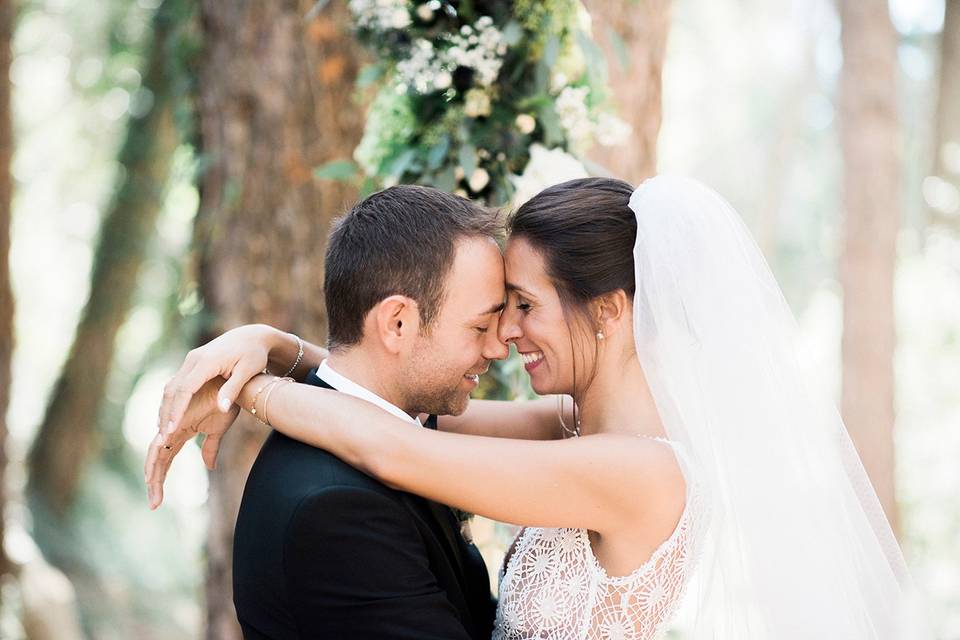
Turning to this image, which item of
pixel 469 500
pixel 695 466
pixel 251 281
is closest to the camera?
pixel 469 500

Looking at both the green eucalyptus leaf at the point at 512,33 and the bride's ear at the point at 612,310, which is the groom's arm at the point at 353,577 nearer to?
the bride's ear at the point at 612,310

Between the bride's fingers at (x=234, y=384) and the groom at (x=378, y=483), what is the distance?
0.44ft

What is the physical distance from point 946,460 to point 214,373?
41.3 feet

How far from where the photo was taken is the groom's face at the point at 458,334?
247 centimetres

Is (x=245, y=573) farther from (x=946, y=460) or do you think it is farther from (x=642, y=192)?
(x=946, y=460)

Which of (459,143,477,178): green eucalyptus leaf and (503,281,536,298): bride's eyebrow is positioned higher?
(459,143,477,178): green eucalyptus leaf

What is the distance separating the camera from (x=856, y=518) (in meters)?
2.51

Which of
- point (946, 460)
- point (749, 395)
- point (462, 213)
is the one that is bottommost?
point (946, 460)

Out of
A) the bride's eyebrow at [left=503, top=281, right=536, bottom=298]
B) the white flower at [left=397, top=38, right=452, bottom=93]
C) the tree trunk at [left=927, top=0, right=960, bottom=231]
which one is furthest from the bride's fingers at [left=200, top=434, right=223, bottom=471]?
the tree trunk at [left=927, top=0, right=960, bottom=231]

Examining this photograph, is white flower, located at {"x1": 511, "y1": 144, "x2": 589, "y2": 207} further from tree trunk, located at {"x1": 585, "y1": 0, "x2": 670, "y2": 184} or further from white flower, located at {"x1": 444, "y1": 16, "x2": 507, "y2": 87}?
tree trunk, located at {"x1": 585, "y1": 0, "x2": 670, "y2": 184}

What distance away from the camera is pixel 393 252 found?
95.6 inches

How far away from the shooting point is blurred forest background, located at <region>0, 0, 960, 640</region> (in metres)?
3.16

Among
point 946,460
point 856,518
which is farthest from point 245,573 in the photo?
point 946,460

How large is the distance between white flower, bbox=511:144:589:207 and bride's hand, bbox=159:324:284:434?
0.97 meters
